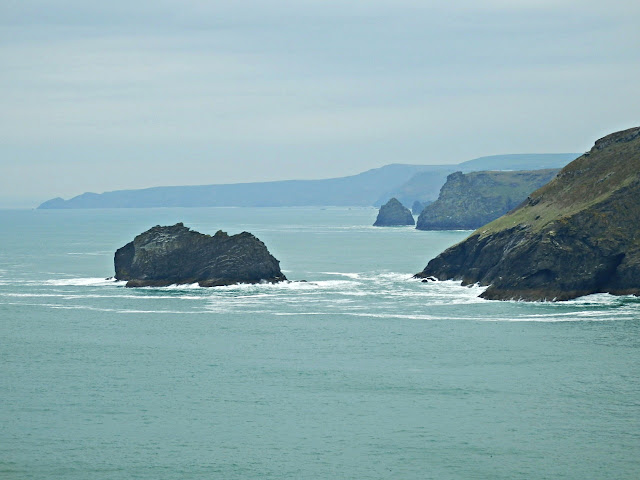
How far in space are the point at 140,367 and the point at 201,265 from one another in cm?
5797

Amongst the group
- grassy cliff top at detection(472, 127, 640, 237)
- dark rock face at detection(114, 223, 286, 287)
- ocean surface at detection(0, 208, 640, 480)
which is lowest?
ocean surface at detection(0, 208, 640, 480)

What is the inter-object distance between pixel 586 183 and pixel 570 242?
1845cm

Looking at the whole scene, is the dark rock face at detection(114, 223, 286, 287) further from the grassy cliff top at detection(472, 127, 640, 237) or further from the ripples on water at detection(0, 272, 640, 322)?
the grassy cliff top at detection(472, 127, 640, 237)

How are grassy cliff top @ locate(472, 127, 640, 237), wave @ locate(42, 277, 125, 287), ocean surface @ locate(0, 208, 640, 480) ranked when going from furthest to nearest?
wave @ locate(42, 277, 125, 287), grassy cliff top @ locate(472, 127, 640, 237), ocean surface @ locate(0, 208, 640, 480)

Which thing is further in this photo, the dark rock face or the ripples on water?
the dark rock face

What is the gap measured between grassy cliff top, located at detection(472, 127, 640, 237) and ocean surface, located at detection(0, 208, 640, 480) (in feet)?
61.3

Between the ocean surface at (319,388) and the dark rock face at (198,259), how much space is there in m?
12.1

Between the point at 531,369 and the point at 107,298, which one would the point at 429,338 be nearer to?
the point at 531,369

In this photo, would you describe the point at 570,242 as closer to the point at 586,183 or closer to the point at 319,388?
the point at 586,183

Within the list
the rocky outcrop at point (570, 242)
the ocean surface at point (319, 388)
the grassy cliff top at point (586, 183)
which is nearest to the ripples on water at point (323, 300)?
the ocean surface at point (319, 388)

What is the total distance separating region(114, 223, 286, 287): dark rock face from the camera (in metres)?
141

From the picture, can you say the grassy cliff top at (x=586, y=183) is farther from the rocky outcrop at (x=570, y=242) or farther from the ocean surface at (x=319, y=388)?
the ocean surface at (x=319, y=388)

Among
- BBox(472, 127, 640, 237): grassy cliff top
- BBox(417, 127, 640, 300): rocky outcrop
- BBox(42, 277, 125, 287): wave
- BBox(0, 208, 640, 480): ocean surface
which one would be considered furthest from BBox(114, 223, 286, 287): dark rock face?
BBox(472, 127, 640, 237): grassy cliff top

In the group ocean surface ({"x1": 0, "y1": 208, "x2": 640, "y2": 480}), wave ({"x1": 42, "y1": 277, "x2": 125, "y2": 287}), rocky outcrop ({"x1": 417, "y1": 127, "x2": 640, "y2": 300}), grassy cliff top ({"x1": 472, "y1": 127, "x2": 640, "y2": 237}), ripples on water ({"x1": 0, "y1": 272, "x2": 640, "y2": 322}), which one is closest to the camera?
ocean surface ({"x1": 0, "y1": 208, "x2": 640, "y2": 480})
